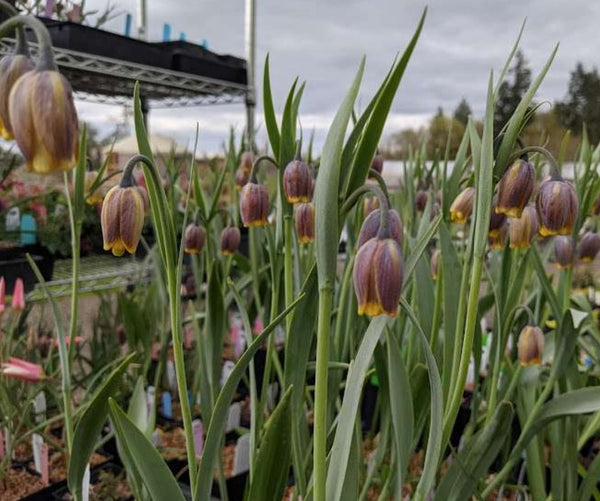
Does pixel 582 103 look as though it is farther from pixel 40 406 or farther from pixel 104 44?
pixel 40 406

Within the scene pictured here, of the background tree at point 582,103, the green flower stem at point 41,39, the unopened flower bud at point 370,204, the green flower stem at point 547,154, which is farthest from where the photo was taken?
the background tree at point 582,103

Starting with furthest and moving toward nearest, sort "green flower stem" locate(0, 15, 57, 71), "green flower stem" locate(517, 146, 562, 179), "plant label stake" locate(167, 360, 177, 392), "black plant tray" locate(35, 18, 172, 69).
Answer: "black plant tray" locate(35, 18, 172, 69), "plant label stake" locate(167, 360, 177, 392), "green flower stem" locate(517, 146, 562, 179), "green flower stem" locate(0, 15, 57, 71)

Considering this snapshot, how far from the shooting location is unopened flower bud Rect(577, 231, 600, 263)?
1061 mm

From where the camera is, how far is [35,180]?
391 cm

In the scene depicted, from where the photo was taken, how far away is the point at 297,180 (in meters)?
0.63

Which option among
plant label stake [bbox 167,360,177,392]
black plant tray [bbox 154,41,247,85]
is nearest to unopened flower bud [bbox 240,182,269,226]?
plant label stake [bbox 167,360,177,392]

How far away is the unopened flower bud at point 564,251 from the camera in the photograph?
86cm

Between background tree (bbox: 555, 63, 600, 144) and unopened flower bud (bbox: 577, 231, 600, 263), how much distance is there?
13.7 meters

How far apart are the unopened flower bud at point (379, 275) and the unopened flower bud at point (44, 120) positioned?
0.64 ft

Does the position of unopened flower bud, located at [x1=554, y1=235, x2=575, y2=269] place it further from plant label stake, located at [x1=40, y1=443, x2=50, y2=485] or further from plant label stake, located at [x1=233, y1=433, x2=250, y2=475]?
plant label stake, located at [x1=40, y1=443, x2=50, y2=485]

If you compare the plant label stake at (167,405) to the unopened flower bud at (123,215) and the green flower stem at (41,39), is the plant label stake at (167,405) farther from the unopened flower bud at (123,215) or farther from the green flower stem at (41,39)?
the green flower stem at (41,39)

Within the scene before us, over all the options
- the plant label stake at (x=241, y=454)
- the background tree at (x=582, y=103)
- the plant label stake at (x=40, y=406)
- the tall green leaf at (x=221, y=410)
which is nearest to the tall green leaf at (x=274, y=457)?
the tall green leaf at (x=221, y=410)

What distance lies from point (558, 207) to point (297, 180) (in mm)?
250

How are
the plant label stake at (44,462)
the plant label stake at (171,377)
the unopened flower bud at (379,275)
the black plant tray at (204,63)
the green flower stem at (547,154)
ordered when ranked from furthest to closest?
the black plant tray at (204,63) < the plant label stake at (171,377) < the plant label stake at (44,462) < the green flower stem at (547,154) < the unopened flower bud at (379,275)
